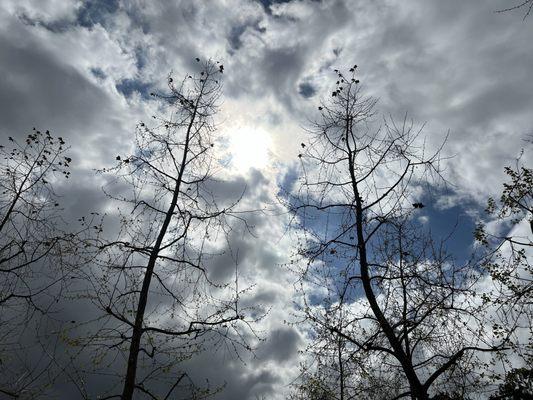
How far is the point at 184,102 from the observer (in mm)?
10758

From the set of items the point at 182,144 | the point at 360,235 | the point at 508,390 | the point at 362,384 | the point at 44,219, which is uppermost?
the point at 182,144

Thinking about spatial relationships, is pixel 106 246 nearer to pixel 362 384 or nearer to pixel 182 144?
pixel 182 144

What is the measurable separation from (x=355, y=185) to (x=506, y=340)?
445 centimetres

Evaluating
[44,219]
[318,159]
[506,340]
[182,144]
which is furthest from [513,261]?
[44,219]

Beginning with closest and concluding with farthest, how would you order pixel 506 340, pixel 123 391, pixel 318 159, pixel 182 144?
pixel 506 340, pixel 123 391, pixel 318 159, pixel 182 144

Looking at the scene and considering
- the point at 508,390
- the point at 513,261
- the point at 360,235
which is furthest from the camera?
the point at 513,261

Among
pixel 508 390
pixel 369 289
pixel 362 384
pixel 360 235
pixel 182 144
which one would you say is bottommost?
pixel 508 390

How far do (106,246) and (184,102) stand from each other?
449cm

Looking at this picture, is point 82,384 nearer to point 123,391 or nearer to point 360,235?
Result: point 123,391

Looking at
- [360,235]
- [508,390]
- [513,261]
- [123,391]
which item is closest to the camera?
[123,391]

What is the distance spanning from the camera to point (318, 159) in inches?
383

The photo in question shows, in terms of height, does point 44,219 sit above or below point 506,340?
above

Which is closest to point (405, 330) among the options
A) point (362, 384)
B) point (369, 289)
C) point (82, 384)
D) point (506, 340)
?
point (369, 289)

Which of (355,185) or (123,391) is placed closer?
(123,391)
